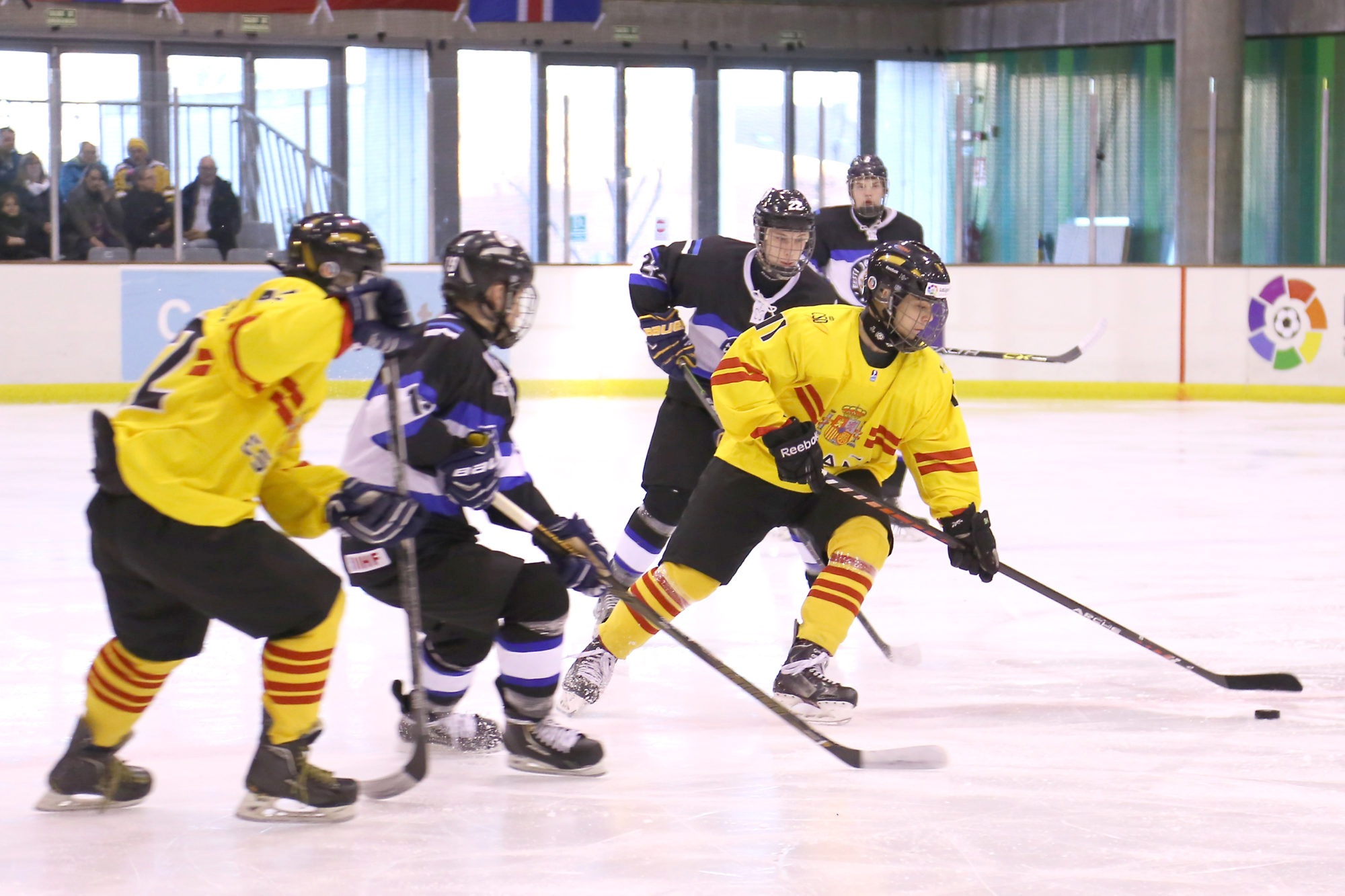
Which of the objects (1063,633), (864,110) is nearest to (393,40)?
(864,110)

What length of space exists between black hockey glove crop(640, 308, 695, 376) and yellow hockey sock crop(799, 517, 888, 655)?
898mm

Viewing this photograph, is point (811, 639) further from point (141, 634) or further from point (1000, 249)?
point (1000, 249)

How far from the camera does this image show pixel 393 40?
39.9ft

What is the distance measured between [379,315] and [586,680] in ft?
3.29

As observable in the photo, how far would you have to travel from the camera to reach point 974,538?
287cm

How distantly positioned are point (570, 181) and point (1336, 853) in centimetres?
870

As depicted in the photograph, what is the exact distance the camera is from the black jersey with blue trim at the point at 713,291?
3.65 metres

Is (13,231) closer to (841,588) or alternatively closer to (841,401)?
(841,401)

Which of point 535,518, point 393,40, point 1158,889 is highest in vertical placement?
point 393,40

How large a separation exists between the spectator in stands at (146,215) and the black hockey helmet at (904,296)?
7.07 metres

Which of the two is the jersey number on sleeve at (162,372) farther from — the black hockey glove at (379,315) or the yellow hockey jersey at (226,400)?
the black hockey glove at (379,315)

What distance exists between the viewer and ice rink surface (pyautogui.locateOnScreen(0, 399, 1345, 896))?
2.11 m

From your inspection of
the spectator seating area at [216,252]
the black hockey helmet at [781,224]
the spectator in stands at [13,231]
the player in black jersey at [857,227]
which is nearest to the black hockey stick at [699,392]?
the black hockey helmet at [781,224]

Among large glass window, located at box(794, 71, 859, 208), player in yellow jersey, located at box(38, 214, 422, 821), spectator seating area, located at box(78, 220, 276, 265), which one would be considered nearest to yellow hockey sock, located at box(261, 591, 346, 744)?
player in yellow jersey, located at box(38, 214, 422, 821)
